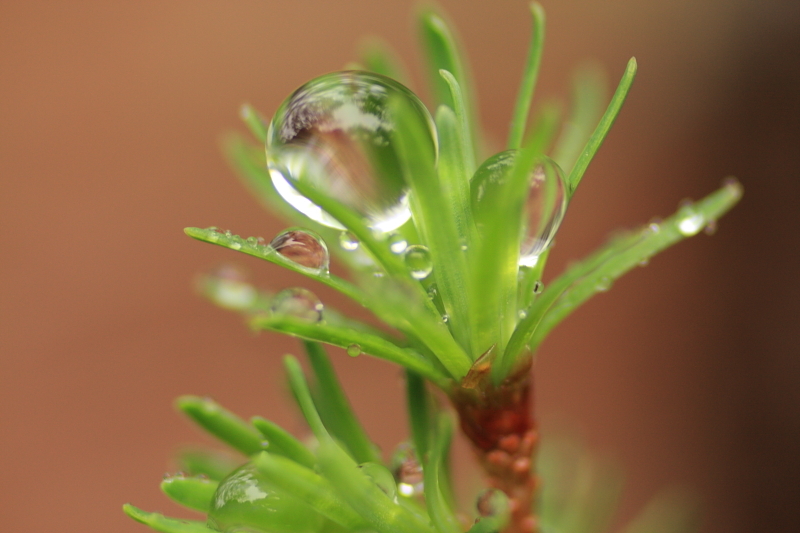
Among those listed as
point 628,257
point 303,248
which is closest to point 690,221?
point 628,257

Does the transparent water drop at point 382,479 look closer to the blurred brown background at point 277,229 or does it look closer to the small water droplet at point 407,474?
the small water droplet at point 407,474

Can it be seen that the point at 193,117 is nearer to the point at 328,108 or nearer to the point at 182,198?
the point at 182,198

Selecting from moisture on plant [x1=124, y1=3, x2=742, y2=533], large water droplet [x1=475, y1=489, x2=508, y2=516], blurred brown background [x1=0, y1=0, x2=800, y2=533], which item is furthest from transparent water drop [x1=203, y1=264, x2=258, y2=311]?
blurred brown background [x1=0, y1=0, x2=800, y2=533]

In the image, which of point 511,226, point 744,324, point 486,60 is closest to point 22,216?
point 486,60

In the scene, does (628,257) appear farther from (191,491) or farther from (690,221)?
(191,491)

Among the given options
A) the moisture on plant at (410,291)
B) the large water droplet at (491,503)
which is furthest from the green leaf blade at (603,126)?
the large water droplet at (491,503)

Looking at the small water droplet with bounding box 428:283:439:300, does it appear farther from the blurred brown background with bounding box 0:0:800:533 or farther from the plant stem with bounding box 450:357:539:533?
the blurred brown background with bounding box 0:0:800:533
